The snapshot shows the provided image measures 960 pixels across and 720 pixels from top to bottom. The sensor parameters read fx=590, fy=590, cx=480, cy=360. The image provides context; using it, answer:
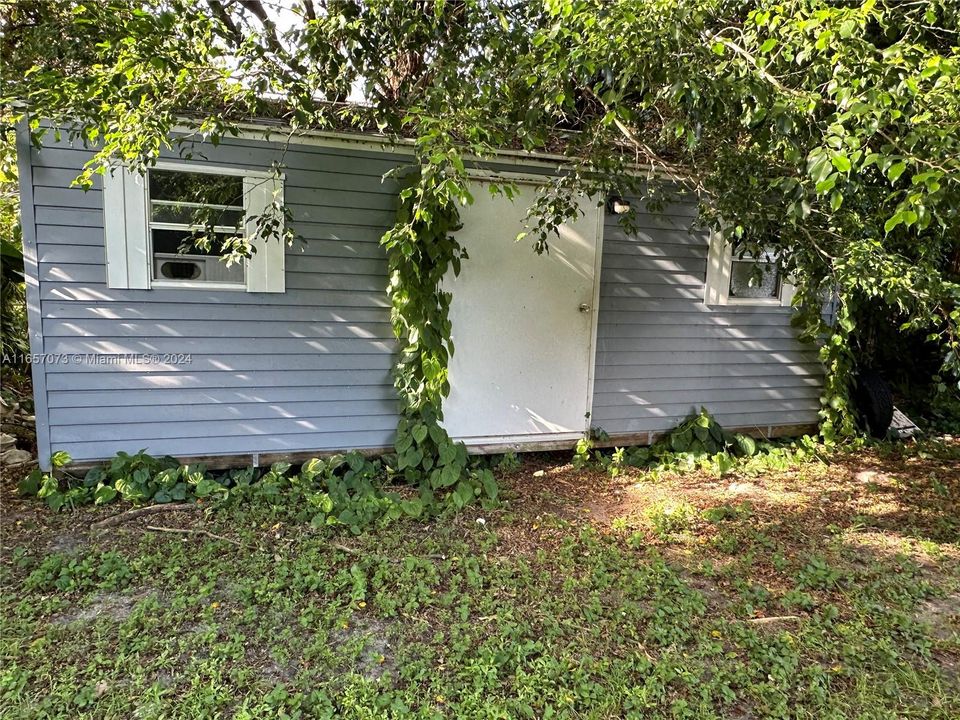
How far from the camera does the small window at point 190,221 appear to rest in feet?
12.1

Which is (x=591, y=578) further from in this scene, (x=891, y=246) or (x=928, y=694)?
(x=891, y=246)

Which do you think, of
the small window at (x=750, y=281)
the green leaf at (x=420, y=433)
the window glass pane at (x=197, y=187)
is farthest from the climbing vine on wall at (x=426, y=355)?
the small window at (x=750, y=281)

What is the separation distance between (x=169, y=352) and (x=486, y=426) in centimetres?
224

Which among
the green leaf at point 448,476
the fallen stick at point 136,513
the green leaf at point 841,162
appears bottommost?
the fallen stick at point 136,513

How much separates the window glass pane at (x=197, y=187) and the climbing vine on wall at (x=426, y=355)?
1.04 meters

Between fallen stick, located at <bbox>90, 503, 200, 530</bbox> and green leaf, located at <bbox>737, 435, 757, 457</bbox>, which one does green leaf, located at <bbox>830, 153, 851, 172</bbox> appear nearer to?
green leaf, located at <bbox>737, 435, 757, 457</bbox>

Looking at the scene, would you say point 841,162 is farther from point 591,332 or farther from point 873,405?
point 873,405

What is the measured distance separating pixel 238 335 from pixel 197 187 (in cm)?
97

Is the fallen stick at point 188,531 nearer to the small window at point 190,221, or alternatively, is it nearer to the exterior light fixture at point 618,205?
the small window at point 190,221

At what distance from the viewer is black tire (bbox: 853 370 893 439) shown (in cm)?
541

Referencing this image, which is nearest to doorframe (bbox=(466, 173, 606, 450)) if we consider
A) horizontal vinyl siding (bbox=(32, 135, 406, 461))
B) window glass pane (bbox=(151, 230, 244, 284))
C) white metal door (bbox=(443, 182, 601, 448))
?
white metal door (bbox=(443, 182, 601, 448))

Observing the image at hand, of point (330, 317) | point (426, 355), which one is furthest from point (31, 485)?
point (426, 355)

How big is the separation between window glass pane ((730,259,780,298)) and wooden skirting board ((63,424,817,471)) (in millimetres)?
1185

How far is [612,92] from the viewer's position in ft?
8.10
